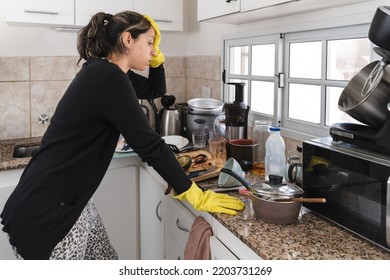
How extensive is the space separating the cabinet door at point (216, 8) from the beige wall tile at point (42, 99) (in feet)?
3.66

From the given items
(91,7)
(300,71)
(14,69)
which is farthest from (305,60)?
(14,69)

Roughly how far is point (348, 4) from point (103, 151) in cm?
112

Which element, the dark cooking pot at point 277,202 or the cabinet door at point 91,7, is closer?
the dark cooking pot at point 277,202

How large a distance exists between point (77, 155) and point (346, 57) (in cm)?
120

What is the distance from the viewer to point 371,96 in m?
1.06

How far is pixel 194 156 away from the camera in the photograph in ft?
6.22

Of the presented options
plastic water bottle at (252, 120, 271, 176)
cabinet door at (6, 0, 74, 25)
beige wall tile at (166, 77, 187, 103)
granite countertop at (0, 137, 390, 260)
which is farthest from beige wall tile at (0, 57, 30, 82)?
granite countertop at (0, 137, 390, 260)

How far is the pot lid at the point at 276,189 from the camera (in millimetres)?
1176

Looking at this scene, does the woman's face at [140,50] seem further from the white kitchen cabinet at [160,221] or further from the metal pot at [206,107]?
the metal pot at [206,107]

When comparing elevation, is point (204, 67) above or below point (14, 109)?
above

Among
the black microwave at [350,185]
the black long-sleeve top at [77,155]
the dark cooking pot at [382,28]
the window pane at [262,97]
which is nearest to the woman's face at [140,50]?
the black long-sleeve top at [77,155]

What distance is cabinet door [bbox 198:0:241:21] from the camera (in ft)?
5.67

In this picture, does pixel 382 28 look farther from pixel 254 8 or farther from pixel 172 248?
pixel 172 248
